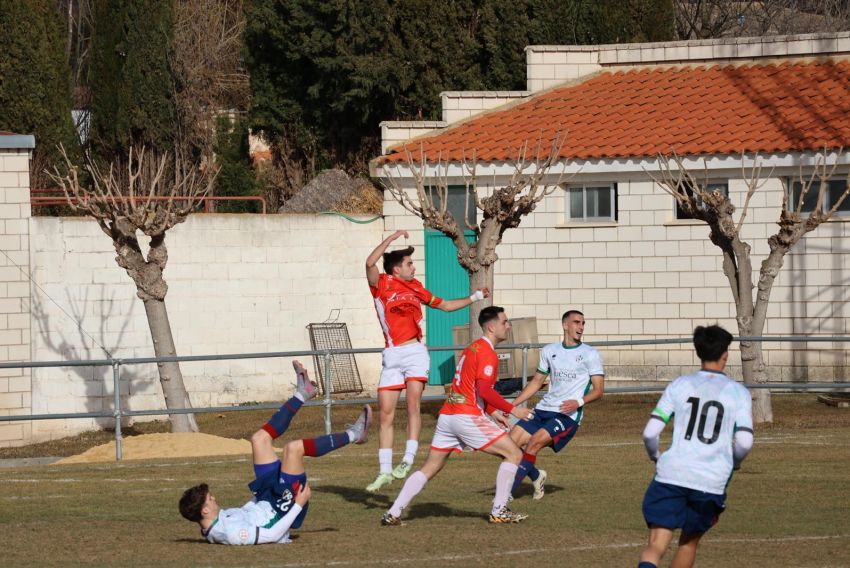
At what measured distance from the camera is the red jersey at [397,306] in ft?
42.1

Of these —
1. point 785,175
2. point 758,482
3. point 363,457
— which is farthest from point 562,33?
point 758,482

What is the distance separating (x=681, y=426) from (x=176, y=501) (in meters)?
6.32

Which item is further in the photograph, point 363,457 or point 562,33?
point 562,33

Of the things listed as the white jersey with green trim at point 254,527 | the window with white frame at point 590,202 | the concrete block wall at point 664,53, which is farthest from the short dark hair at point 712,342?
the concrete block wall at point 664,53

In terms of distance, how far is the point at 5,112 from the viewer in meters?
33.7

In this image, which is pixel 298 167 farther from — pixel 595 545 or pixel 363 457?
pixel 595 545

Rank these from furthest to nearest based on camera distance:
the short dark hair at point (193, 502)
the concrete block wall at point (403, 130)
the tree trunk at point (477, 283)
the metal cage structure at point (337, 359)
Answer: the concrete block wall at point (403, 130)
the metal cage structure at point (337, 359)
the tree trunk at point (477, 283)
the short dark hair at point (193, 502)

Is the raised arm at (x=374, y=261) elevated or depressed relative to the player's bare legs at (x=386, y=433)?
elevated

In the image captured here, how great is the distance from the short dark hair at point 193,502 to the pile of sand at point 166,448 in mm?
7059

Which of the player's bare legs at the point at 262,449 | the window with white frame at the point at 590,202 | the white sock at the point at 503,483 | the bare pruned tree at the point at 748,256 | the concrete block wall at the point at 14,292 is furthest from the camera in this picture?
the window with white frame at the point at 590,202

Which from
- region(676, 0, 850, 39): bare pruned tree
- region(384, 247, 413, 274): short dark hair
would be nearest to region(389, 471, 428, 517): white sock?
region(384, 247, 413, 274): short dark hair

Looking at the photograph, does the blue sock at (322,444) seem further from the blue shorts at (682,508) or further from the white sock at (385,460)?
the blue shorts at (682,508)

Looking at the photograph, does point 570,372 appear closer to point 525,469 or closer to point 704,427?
point 525,469

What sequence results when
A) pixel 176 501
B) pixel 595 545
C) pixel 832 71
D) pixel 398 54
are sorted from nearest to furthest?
pixel 595 545 < pixel 176 501 < pixel 832 71 < pixel 398 54
